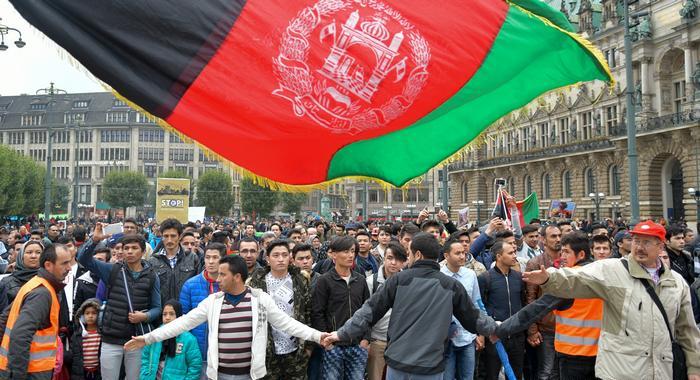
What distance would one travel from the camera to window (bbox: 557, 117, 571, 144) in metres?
54.2

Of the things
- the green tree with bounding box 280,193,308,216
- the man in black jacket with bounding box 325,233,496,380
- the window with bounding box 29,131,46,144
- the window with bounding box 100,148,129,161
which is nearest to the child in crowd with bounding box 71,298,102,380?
the man in black jacket with bounding box 325,233,496,380

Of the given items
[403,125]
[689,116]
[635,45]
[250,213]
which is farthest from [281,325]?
[250,213]

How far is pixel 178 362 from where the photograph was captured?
19.8 feet

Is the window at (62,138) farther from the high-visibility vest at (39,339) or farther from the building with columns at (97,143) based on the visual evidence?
the high-visibility vest at (39,339)

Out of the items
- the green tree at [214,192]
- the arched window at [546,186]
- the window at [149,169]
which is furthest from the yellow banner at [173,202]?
the window at [149,169]

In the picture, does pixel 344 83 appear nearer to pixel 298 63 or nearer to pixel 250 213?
pixel 298 63

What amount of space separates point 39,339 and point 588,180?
5099 centimetres

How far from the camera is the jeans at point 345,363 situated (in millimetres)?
6074

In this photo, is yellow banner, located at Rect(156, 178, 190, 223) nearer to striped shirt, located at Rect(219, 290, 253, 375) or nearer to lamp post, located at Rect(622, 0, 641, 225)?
lamp post, located at Rect(622, 0, 641, 225)

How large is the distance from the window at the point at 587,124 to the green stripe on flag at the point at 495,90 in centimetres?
4877

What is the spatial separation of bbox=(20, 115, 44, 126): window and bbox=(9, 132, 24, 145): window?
186 cm

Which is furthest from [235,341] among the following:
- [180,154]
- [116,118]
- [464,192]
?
[116,118]

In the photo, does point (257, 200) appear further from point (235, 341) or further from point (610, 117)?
point (235, 341)

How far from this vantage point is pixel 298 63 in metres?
5.01
